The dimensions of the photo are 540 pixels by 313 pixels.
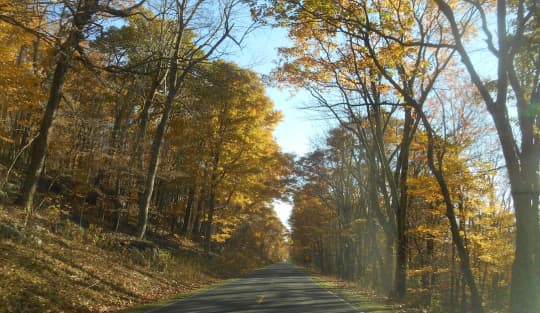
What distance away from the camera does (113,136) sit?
1941 cm

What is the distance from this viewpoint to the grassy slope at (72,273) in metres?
8.59

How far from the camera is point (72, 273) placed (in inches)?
430

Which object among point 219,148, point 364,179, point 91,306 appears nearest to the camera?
point 91,306

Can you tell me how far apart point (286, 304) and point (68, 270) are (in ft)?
21.4

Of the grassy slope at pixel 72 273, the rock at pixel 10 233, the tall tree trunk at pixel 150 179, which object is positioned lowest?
the grassy slope at pixel 72 273

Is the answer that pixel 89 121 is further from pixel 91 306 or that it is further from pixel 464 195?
pixel 464 195

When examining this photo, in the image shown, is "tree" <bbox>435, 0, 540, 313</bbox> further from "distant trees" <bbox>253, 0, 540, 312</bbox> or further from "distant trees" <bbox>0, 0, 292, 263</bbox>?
"distant trees" <bbox>0, 0, 292, 263</bbox>

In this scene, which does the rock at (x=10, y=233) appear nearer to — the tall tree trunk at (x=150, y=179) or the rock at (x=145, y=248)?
the rock at (x=145, y=248)

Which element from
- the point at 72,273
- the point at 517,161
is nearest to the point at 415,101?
the point at 517,161

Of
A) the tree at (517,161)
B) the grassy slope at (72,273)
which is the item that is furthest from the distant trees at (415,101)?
the grassy slope at (72,273)

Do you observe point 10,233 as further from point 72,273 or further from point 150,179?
point 150,179

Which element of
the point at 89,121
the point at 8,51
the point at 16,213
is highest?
the point at 8,51

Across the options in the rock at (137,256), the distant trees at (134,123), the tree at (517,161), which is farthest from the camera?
the rock at (137,256)

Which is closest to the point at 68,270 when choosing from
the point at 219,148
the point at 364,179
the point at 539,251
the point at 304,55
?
the point at 304,55
